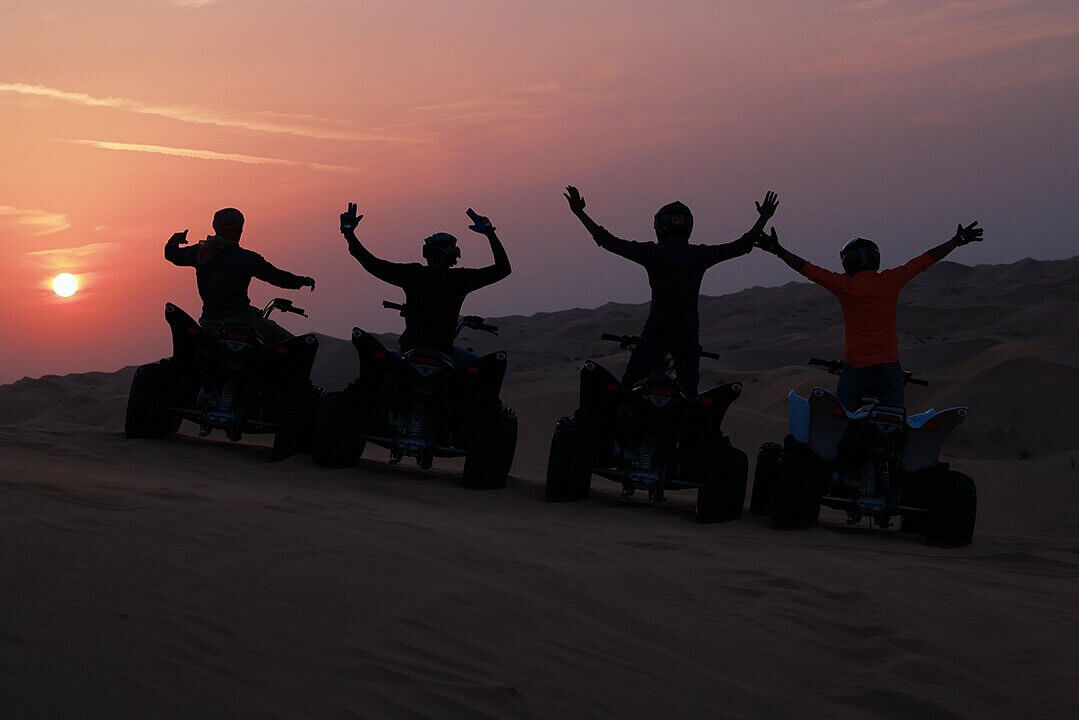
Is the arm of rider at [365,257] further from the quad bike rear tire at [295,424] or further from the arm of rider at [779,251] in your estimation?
the arm of rider at [779,251]

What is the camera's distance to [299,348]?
39.6 ft

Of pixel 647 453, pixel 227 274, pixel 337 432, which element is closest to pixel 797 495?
pixel 647 453

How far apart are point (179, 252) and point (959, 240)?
6.59 metres

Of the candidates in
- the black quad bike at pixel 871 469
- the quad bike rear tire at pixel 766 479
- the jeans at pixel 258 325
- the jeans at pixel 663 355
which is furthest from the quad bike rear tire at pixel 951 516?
the jeans at pixel 258 325

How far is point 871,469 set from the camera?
10156mm

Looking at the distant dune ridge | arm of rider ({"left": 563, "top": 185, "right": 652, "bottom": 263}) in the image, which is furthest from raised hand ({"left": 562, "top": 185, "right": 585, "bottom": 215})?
the distant dune ridge

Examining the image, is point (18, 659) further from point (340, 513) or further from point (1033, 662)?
point (1033, 662)

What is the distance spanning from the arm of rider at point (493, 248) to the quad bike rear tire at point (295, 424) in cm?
191

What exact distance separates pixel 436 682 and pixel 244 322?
26.6 ft

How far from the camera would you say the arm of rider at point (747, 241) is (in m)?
10.6

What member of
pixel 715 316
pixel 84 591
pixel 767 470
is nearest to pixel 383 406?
pixel 767 470

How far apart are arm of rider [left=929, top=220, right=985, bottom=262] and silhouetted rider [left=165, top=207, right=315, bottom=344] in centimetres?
522

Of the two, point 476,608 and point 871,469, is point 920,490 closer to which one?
point 871,469

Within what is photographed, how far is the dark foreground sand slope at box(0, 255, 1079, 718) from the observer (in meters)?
4.57
